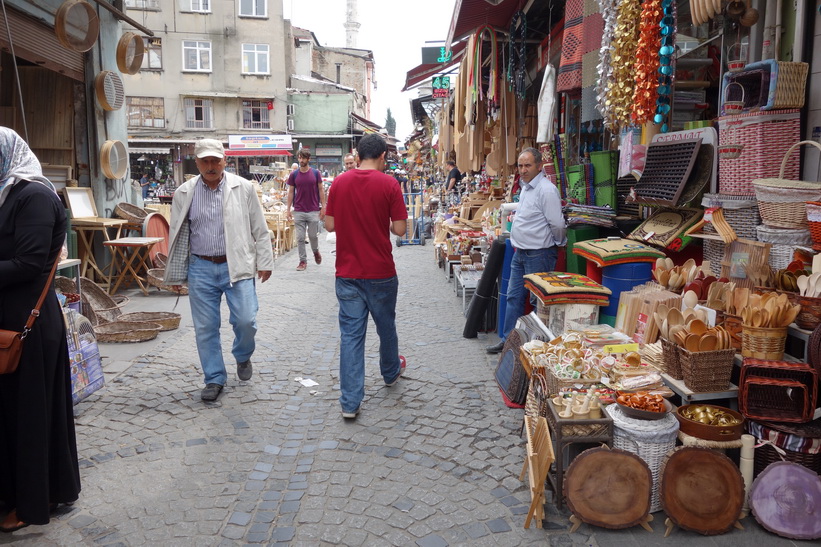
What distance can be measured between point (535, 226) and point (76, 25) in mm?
6201

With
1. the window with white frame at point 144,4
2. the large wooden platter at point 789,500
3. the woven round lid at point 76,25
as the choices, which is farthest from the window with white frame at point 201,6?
the large wooden platter at point 789,500

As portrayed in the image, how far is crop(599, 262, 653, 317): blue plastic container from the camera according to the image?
4.70 metres

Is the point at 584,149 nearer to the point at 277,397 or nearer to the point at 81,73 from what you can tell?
the point at 277,397

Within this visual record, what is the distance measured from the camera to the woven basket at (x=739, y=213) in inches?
157

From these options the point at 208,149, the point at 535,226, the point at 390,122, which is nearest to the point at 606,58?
the point at 535,226

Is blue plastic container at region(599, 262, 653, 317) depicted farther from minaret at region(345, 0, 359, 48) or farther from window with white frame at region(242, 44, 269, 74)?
minaret at region(345, 0, 359, 48)

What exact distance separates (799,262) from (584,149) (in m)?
3.72

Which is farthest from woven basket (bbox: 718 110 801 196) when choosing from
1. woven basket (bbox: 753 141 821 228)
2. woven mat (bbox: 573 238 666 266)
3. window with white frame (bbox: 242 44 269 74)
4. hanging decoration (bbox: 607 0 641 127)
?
window with white frame (bbox: 242 44 269 74)

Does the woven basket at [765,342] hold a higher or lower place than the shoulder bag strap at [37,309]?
lower

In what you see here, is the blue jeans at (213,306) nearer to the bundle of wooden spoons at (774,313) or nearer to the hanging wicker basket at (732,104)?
the bundle of wooden spoons at (774,313)

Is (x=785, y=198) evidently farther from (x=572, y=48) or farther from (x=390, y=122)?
(x=390, y=122)

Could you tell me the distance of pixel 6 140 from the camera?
110 inches

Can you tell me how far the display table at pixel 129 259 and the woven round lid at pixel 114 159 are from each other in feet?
3.89

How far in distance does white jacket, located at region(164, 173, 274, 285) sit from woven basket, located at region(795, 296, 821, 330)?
3439mm
